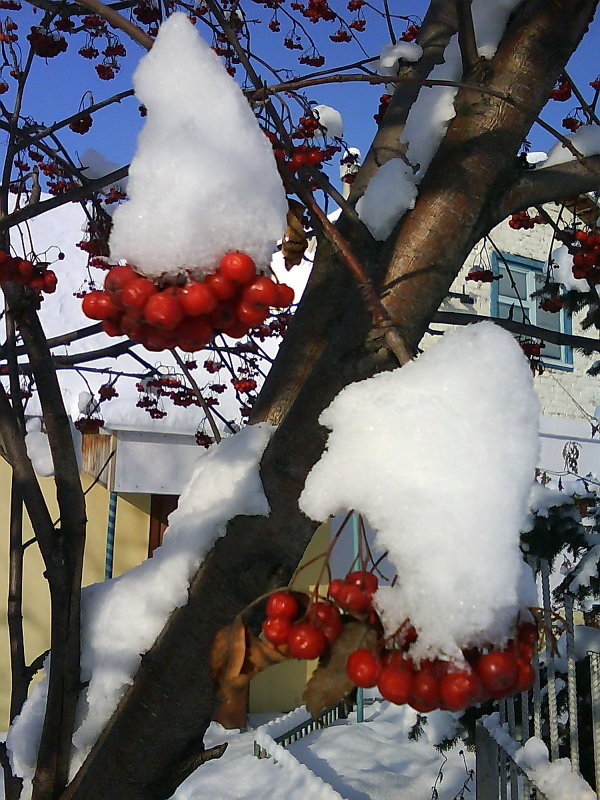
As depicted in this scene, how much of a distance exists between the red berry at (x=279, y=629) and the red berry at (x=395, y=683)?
158 mm

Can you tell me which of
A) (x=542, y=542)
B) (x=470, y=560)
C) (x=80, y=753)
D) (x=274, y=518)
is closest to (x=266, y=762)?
(x=542, y=542)

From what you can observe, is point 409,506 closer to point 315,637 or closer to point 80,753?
point 315,637

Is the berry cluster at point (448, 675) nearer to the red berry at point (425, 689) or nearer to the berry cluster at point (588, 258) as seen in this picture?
the red berry at point (425, 689)

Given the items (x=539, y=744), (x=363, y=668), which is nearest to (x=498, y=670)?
(x=363, y=668)

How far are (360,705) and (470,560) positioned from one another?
22.0 ft

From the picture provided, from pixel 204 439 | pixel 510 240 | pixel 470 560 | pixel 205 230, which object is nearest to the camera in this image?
pixel 470 560

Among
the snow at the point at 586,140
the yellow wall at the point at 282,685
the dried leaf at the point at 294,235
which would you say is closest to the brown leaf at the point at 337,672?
the dried leaf at the point at 294,235

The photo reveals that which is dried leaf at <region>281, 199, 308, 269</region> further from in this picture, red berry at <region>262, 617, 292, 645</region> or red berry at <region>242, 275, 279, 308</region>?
red berry at <region>262, 617, 292, 645</region>

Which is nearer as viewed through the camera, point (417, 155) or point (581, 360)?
point (417, 155)

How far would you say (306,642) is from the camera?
3.11 ft

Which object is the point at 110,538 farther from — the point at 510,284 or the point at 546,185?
the point at 510,284

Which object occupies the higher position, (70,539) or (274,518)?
(70,539)

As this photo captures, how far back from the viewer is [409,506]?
76cm

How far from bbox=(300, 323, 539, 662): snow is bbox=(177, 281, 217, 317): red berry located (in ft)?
0.64
